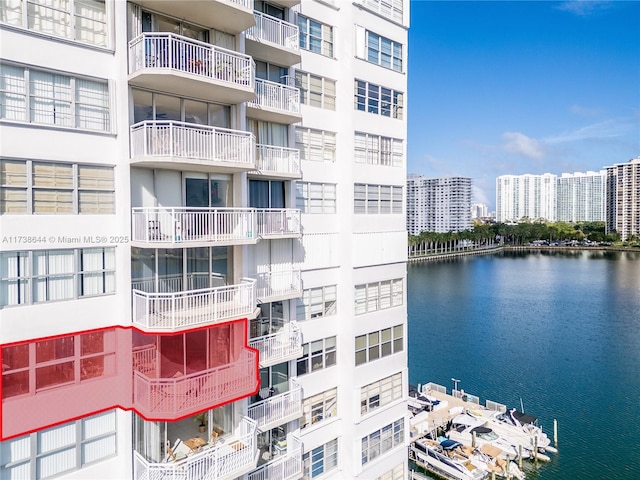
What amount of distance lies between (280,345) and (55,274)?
21.0ft

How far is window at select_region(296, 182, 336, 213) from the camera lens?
1426 cm

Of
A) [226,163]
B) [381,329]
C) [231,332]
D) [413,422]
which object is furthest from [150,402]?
[413,422]

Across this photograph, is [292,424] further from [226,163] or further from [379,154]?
[379,154]

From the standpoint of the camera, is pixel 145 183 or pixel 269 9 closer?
pixel 145 183

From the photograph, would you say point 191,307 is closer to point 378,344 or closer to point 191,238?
Answer: point 191,238

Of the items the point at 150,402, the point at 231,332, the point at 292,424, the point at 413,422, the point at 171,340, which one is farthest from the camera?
the point at 413,422

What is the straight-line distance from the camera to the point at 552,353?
47031 millimetres

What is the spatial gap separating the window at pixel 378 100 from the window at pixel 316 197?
9.63 feet

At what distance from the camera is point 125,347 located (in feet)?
31.8

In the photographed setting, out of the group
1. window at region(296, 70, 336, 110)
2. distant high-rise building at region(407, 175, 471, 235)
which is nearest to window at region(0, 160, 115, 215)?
window at region(296, 70, 336, 110)

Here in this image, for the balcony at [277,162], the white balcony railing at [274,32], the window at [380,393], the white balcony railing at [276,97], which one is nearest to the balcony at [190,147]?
the balcony at [277,162]

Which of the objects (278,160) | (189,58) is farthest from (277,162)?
(189,58)

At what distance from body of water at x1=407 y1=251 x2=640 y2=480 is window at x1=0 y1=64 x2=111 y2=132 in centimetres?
3125

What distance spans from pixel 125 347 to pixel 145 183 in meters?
3.69
